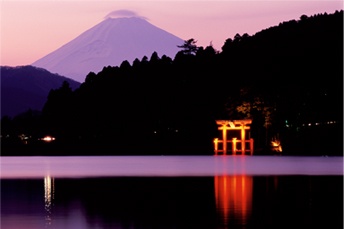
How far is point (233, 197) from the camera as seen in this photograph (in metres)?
18.2

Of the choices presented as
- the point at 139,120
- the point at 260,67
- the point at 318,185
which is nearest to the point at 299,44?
the point at 260,67

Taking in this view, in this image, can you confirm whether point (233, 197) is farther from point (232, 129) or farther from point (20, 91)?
point (20, 91)

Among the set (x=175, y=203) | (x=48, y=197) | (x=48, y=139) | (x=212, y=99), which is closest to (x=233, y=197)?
(x=175, y=203)

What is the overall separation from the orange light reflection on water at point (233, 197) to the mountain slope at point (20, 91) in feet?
476

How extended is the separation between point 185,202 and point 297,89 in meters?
38.0

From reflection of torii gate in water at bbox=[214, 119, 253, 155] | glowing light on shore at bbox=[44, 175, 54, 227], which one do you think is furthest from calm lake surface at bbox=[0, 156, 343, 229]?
reflection of torii gate in water at bbox=[214, 119, 253, 155]

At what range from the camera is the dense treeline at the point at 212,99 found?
54.6m

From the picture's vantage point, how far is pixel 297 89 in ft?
177

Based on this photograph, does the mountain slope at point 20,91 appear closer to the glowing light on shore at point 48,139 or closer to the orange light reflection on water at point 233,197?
the glowing light on shore at point 48,139

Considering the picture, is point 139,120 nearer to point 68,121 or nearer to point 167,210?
point 68,121

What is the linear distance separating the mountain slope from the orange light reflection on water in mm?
144943

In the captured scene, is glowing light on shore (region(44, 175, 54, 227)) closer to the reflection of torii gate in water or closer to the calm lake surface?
the calm lake surface

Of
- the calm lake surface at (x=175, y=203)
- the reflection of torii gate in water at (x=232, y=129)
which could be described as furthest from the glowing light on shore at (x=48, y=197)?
the reflection of torii gate in water at (x=232, y=129)

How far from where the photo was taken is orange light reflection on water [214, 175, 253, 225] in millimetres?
14305
